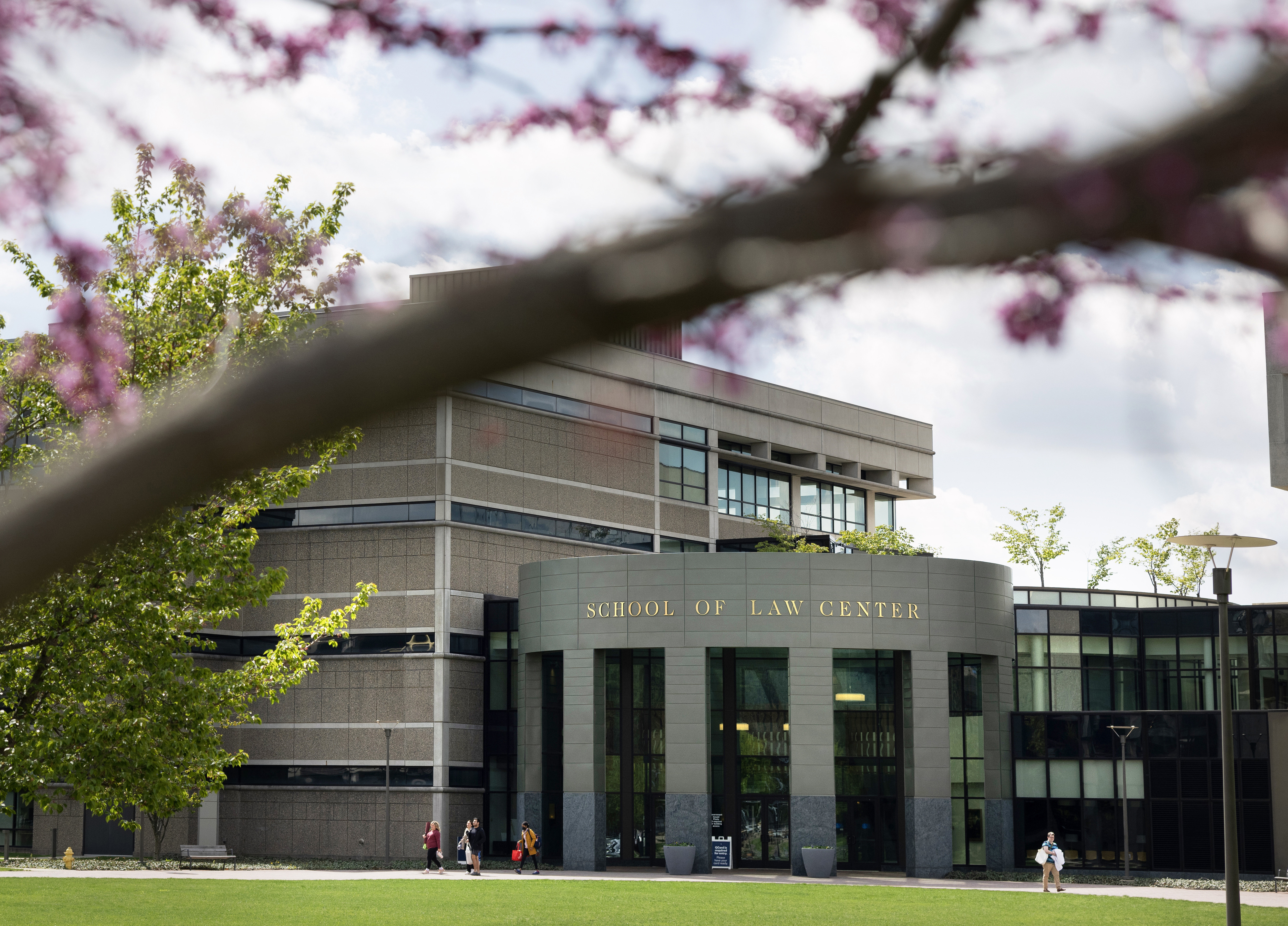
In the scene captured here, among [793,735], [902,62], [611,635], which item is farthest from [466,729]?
[902,62]

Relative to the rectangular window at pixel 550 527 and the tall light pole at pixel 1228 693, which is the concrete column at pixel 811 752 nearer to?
the rectangular window at pixel 550 527

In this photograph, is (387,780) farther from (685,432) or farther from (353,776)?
(685,432)

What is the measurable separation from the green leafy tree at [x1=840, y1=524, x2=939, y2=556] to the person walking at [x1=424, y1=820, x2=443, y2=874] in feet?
85.0

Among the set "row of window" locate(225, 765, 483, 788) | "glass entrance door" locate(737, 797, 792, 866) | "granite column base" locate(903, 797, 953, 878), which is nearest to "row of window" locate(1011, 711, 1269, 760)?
"granite column base" locate(903, 797, 953, 878)

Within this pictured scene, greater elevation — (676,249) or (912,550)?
(912,550)

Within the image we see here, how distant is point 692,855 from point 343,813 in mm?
12911

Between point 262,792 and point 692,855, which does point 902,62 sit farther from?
point 262,792

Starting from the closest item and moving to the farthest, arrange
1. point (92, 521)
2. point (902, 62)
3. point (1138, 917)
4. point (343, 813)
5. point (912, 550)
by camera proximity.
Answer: point (92, 521), point (902, 62), point (1138, 917), point (343, 813), point (912, 550)

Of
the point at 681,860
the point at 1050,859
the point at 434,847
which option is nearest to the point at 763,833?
the point at 681,860

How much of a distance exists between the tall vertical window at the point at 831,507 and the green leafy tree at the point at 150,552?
1674 inches

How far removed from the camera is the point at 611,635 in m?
43.9

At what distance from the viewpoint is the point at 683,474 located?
58125mm

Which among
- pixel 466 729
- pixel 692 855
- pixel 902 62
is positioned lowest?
pixel 692 855

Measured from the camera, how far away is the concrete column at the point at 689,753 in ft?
139
